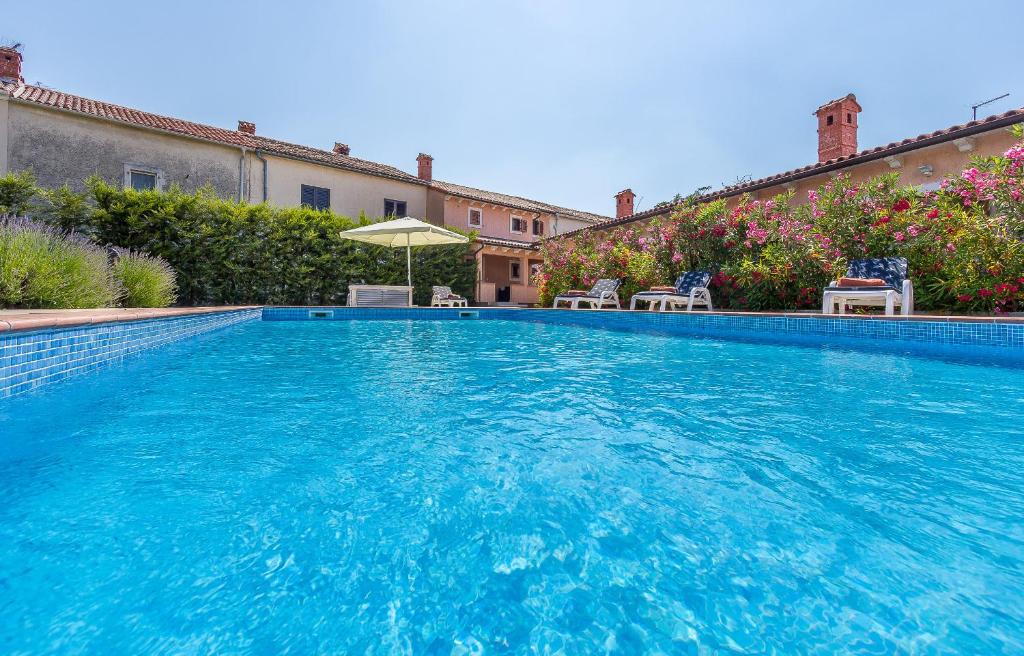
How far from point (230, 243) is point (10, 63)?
983 centimetres

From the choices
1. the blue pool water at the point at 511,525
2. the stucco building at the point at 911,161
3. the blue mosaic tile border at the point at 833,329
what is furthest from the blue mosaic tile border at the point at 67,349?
the stucco building at the point at 911,161

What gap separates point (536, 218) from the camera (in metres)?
23.7

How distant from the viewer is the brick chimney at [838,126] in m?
13.7

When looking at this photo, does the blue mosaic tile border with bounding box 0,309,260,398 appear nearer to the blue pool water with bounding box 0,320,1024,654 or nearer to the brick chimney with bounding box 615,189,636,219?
the blue pool water with bounding box 0,320,1024,654

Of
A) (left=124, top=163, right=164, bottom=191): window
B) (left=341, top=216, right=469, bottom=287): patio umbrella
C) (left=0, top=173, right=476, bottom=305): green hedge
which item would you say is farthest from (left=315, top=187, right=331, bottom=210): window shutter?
(left=341, top=216, right=469, bottom=287): patio umbrella

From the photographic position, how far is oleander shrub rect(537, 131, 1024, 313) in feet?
19.5

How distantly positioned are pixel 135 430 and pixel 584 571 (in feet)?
7.85

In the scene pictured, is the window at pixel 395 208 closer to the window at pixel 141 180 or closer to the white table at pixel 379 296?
the white table at pixel 379 296

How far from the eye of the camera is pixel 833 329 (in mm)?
6285

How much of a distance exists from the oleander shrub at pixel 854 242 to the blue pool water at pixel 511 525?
14.8 ft

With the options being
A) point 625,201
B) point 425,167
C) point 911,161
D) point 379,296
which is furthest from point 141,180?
point 911,161

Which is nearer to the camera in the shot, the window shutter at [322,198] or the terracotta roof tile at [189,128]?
the terracotta roof tile at [189,128]

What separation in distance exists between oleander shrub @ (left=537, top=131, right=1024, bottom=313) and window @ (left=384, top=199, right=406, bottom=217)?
1077cm

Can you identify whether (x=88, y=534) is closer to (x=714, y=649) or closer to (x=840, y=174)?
(x=714, y=649)
